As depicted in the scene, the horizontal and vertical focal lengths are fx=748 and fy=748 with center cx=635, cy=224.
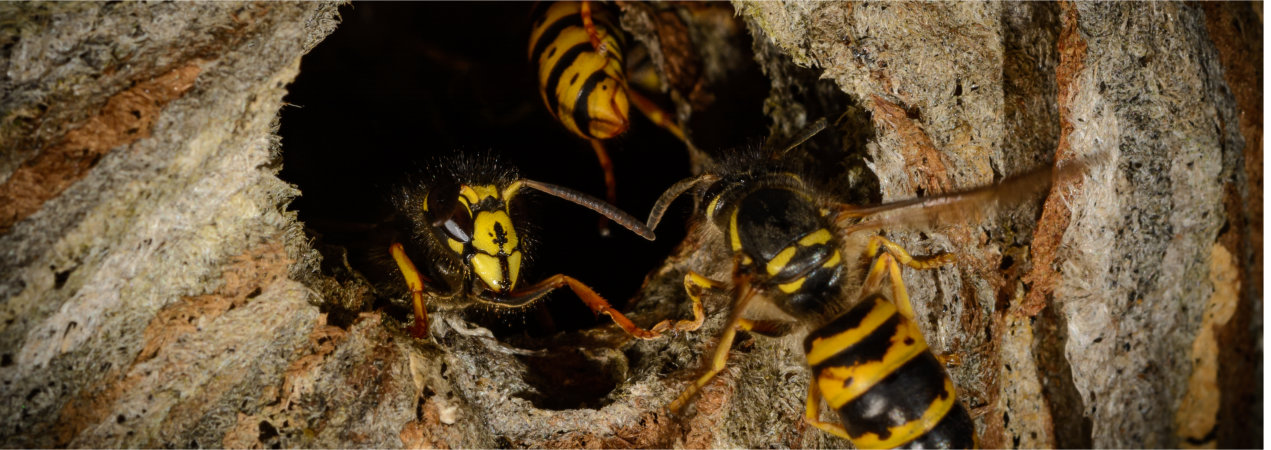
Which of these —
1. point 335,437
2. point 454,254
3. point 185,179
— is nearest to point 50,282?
point 185,179

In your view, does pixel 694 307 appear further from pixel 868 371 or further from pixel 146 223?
pixel 146 223

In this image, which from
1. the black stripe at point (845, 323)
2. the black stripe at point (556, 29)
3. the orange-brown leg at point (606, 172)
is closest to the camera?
the black stripe at point (845, 323)

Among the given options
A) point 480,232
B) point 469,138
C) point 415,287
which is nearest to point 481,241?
point 480,232

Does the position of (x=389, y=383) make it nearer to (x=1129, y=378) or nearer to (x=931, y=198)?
(x=931, y=198)

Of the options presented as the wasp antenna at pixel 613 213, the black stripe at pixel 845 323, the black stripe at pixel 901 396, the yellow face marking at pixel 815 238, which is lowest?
the black stripe at pixel 901 396

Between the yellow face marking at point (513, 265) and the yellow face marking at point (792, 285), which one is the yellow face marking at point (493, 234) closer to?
the yellow face marking at point (513, 265)

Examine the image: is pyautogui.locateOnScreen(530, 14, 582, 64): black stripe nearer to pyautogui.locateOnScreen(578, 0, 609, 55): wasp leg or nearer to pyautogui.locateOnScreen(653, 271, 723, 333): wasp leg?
pyautogui.locateOnScreen(578, 0, 609, 55): wasp leg

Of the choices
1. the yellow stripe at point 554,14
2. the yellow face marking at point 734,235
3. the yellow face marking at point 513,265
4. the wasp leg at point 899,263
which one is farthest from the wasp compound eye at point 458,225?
the wasp leg at point 899,263
